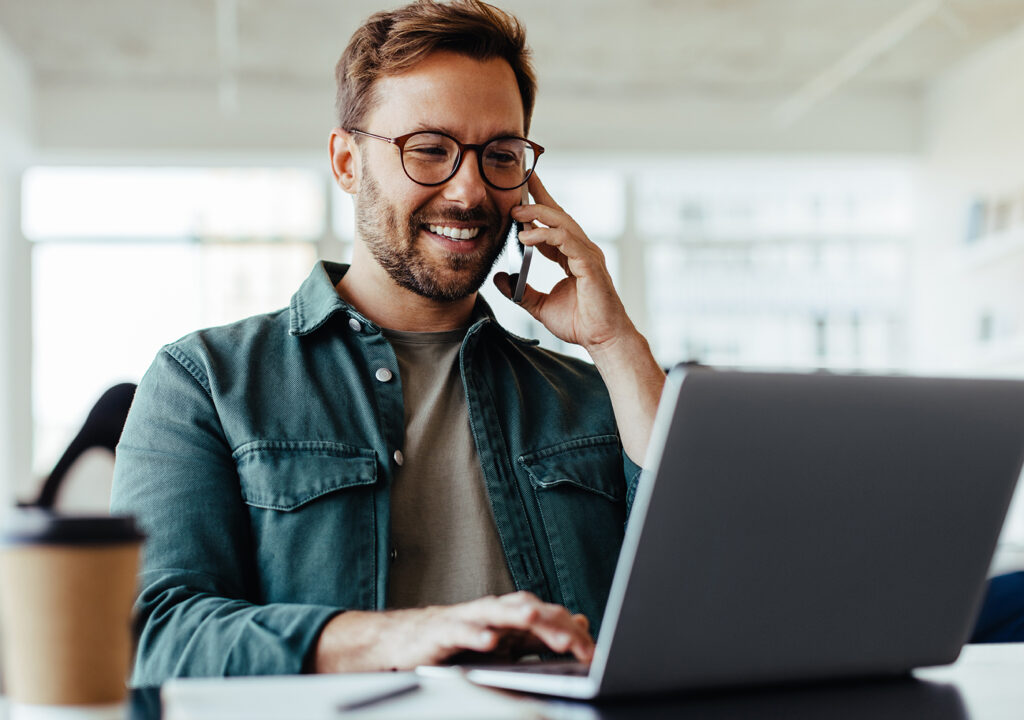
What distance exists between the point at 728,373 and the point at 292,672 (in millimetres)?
489

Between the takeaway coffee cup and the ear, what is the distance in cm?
114

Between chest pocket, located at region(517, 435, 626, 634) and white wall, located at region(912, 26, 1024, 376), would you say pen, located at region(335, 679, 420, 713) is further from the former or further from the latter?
white wall, located at region(912, 26, 1024, 376)

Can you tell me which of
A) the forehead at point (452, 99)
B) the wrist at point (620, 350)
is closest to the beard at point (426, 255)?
the forehead at point (452, 99)

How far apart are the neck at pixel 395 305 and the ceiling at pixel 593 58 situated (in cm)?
419

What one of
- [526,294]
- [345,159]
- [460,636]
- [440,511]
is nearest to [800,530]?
[460,636]

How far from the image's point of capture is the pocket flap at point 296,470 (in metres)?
1.31

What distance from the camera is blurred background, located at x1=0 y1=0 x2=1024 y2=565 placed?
5805mm

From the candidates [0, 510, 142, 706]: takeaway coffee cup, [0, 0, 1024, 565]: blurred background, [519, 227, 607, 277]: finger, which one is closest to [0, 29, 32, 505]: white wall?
[0, 0, 1024, 565]: blurred background

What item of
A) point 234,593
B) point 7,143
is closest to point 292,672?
point 234,593

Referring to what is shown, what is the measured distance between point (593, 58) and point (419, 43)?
16.2 ft

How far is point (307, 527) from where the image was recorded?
1.31m

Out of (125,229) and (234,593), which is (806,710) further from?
(125,229)

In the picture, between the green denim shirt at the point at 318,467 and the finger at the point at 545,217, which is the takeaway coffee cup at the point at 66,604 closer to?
the green denim shirt at the point at 318,467

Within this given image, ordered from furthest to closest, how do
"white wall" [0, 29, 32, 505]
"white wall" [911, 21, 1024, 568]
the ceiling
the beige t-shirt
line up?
"white wall" [0, 29, 32, 505]
"white wall" [911, 21, 1024, 568]
the ceiling
the beige t-shirt
